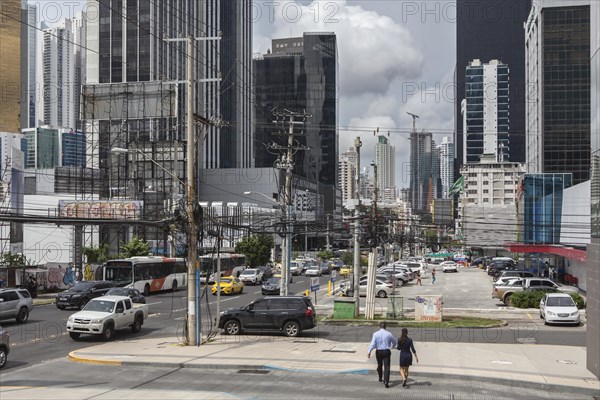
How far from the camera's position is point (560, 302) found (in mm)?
31797

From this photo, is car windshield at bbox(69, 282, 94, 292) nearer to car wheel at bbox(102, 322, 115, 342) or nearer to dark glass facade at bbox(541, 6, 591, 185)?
car wheel at bbox(102, 322, 115, 342)

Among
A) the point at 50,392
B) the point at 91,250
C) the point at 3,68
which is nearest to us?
the point at 50,392

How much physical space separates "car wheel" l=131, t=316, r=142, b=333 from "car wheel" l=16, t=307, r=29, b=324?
6612 millimetres

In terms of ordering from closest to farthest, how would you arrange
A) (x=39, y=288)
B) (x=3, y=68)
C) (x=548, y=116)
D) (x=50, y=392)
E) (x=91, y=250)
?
(x=50, y=392), (x=39, y=288), (x=91, y=250), (x=3, y=68), (x=548, y=116)

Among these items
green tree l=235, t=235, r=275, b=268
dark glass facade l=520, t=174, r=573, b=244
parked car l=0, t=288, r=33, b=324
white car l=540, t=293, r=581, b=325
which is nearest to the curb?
parked car l=0, t=288, r=33, b=324

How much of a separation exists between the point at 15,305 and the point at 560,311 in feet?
81.4

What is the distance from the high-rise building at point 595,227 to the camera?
17.7 m

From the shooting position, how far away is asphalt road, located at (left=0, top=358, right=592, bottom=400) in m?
15.7

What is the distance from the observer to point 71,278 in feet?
178

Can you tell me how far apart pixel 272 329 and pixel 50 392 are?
12189mm

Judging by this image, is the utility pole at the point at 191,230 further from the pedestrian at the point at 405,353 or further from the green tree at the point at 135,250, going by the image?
the green tree at the point at 135,250

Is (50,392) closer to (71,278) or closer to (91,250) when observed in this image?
(71,278)

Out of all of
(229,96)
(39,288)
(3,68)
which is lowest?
(39,288)

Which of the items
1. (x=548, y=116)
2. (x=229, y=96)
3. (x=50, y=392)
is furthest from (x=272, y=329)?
(x=229, y=96)
